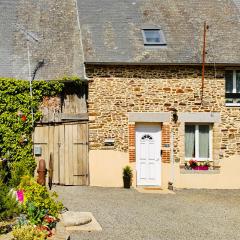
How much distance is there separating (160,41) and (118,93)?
2.50 metres

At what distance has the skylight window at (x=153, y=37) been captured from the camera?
16906mm

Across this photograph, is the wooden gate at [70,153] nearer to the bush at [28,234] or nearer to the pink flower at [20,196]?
the pink flower at [20,196]

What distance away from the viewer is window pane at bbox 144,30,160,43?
56.0 feet

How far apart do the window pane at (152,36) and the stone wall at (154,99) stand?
1206 mm

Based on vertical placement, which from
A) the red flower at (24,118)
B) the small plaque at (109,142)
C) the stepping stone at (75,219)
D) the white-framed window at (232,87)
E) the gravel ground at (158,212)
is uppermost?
the white-framed window at (232,87)

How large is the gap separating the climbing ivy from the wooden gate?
494 mm

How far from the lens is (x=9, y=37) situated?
1783 cm

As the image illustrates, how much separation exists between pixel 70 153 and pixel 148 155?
8.53ft

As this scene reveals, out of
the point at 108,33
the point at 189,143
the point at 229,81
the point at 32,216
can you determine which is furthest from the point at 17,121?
the point at 32,216

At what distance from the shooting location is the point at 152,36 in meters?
17.2

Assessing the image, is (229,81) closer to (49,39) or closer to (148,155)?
(148,155)

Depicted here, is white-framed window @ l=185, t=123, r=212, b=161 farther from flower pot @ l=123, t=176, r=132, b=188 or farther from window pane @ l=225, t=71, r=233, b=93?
flower pot @ l=123, t=176, r=132, b=188

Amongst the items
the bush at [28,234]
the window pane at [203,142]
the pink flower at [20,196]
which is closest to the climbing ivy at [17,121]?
the window pane at [203,142]

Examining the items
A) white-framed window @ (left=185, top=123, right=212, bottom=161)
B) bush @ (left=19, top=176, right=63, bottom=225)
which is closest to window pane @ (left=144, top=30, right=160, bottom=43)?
white-framed window @ (left=185, top=123, right=212, bottom=161)
